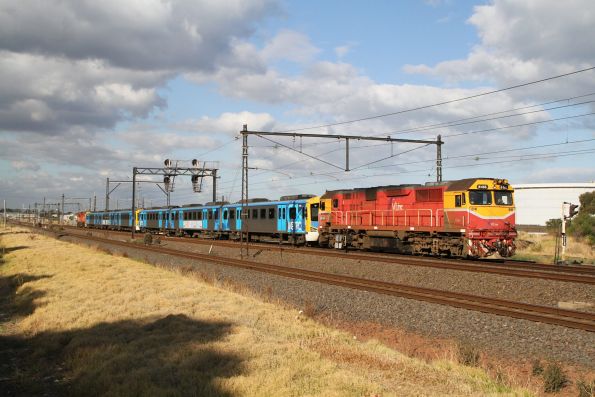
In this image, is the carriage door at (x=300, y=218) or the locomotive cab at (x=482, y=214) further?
the carriage door at (x=300, y=218)

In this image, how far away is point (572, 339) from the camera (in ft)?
33.0

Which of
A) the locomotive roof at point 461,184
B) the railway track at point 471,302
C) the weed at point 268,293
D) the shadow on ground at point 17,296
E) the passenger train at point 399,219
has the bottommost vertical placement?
the shadow on ground at point 17,296

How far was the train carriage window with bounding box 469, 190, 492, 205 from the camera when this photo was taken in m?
22.8

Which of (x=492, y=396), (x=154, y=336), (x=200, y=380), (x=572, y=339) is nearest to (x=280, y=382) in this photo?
(x=200, y=380)

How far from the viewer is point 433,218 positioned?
2452cm

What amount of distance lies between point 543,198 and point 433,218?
2680 inches

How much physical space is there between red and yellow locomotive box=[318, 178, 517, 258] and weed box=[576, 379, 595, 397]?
15.4 m

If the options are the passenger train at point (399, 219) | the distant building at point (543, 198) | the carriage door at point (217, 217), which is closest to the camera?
the passenger train at point (399, 219)

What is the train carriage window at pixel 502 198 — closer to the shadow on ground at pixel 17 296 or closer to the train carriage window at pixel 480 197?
the train carriage window at pixel 480 197

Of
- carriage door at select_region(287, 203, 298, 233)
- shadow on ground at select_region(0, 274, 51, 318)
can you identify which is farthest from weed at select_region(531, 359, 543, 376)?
carriage door at select_region(287, 203, 298, 233)

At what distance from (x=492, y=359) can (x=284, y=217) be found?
27.4 meters

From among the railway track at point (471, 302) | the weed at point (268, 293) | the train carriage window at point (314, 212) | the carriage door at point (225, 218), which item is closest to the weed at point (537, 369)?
the railway track at point (471, 302)

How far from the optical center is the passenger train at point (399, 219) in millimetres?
22891

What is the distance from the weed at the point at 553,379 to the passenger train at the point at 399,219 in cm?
1512
